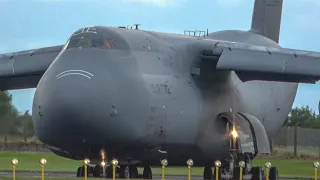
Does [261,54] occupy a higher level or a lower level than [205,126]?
higher

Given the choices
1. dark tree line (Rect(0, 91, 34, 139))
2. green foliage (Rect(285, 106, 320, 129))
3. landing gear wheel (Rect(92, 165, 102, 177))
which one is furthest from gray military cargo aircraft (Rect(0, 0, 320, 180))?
green foliage (Rect(285, 106, 320, 129))

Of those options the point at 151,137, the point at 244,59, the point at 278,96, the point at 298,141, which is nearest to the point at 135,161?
the point at 151,137

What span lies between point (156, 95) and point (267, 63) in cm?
525

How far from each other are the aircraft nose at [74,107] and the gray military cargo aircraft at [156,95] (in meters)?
0.03

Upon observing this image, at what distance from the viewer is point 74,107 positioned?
2742 centimetres

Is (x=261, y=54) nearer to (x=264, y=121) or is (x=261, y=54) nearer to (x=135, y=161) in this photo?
(x=264, y=121)

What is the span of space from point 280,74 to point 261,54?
107cm

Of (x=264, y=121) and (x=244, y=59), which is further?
(x=264, y=121)

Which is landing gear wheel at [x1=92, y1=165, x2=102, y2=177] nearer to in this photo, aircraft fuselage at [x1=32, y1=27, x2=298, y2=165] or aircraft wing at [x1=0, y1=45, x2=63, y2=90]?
aircraft fuselage at [x1=32, y1=27, x2=298, y2=165]

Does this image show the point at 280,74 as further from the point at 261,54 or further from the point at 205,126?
the point at 205,126

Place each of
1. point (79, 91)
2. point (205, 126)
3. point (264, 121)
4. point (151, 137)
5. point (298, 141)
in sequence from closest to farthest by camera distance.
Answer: point (79, 91) → point (151, 137) → point (205, 126) → point (264, 121) → point (298, 141)

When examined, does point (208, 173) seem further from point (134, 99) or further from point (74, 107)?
point (74, 107)

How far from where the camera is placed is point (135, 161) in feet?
101


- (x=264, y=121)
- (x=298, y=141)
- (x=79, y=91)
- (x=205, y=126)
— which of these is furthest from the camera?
(x=298, y=141)
